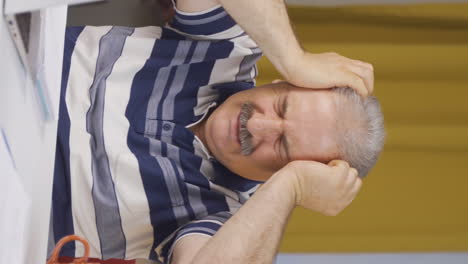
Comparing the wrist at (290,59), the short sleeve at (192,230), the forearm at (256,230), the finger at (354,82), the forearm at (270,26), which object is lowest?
the short sleeve at (192,230)

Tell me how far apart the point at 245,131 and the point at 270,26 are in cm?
22

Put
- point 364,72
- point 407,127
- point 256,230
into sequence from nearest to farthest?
point 256,230 < point 364,72 < point 407,127

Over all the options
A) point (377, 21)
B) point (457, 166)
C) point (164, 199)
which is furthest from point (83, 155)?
point (457, 166)

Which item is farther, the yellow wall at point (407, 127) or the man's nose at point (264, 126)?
the yellow wall at point (407, 127)

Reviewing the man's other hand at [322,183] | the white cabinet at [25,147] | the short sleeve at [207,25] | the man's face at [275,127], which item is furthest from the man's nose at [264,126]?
the white cabinet at [25,147]

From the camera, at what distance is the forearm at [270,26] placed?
3.67 feet

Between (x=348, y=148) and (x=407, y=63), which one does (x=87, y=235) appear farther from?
(x=407, y=63)

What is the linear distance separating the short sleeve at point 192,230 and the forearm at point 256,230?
0.49 feet

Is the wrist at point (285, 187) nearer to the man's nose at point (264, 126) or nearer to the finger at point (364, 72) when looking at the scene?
the man's nose at point (264, 126)

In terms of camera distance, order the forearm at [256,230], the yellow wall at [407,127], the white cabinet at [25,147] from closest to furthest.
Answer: the white cabinet at [25,147], the forearm at [256,230], the yellow wall at [407,127]

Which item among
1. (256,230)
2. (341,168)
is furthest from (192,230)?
(341,168)

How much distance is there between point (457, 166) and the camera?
1.69 m

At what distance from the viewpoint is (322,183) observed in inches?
45.9

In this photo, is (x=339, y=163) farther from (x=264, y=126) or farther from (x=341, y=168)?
(x=264, y=126)
